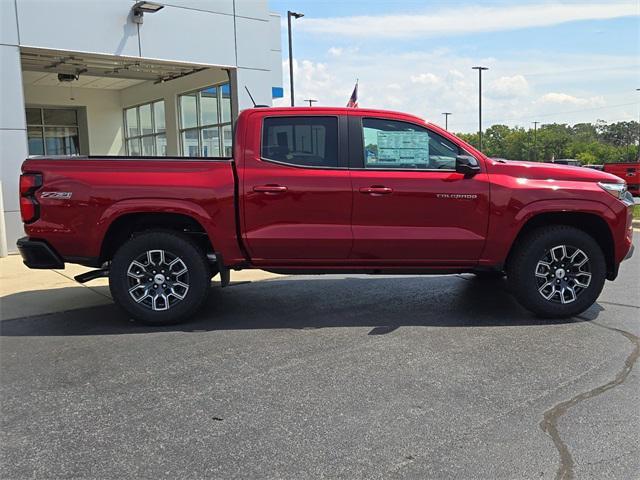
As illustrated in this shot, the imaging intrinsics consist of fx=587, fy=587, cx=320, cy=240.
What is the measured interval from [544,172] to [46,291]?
593 centimetres

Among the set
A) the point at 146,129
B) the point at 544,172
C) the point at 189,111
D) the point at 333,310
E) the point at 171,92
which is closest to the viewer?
the point at 544,172

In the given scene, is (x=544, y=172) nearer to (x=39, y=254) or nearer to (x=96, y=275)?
(x=96, y=275)

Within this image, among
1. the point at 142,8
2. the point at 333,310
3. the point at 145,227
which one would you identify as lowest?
the point at 333,310

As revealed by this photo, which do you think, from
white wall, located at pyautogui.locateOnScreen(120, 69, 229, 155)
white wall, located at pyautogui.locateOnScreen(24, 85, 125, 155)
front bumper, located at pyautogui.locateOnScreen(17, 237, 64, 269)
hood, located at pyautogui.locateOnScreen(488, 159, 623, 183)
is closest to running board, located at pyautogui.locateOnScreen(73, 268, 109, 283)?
front bumper, located at pyautogui.locateOnScreen(17, 237, 64, 269)

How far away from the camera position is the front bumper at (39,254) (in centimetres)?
545

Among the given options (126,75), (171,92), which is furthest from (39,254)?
(171,92)

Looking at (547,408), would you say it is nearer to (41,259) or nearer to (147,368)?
(147,368)

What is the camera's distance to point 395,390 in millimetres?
3947

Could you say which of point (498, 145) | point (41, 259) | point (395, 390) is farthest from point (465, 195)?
point (498, 145)

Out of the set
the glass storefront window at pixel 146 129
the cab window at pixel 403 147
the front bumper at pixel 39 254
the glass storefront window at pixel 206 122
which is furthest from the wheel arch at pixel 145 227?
the glass storefront window at pixel 146 129

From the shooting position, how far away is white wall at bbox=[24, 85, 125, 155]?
19328 millimetres

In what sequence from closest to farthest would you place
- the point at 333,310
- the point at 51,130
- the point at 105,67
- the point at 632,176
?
the point at 333,310
the point at 105,67
the point at 51,130
the point at 632,176

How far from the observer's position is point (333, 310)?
6.12m

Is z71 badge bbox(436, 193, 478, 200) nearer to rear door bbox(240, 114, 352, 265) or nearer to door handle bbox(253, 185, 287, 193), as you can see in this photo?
rear door bbox(240, 114, 352, 265)
